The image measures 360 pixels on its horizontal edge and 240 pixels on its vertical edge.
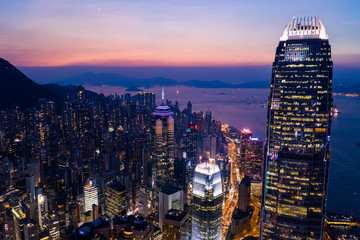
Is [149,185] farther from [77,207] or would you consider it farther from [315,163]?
[315,163]

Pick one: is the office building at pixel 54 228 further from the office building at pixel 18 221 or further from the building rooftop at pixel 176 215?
the building rooftop at pixel 176 215

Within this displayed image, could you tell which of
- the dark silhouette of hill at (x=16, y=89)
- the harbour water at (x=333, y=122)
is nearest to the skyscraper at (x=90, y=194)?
the harbour water at (x=333, y=122)

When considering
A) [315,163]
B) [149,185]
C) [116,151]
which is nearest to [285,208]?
[315,163]

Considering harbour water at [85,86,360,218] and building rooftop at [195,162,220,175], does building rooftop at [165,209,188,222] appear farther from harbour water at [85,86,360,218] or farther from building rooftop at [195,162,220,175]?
harbour water at [85,86,360,218]

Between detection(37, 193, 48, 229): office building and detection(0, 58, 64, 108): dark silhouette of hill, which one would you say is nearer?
detection(37, 193, 48, 229): office building

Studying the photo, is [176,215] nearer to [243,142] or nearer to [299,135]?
[299,135]

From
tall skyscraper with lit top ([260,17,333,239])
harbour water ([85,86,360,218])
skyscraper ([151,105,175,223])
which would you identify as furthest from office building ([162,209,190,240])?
harbour water ([85,86,360,218])
